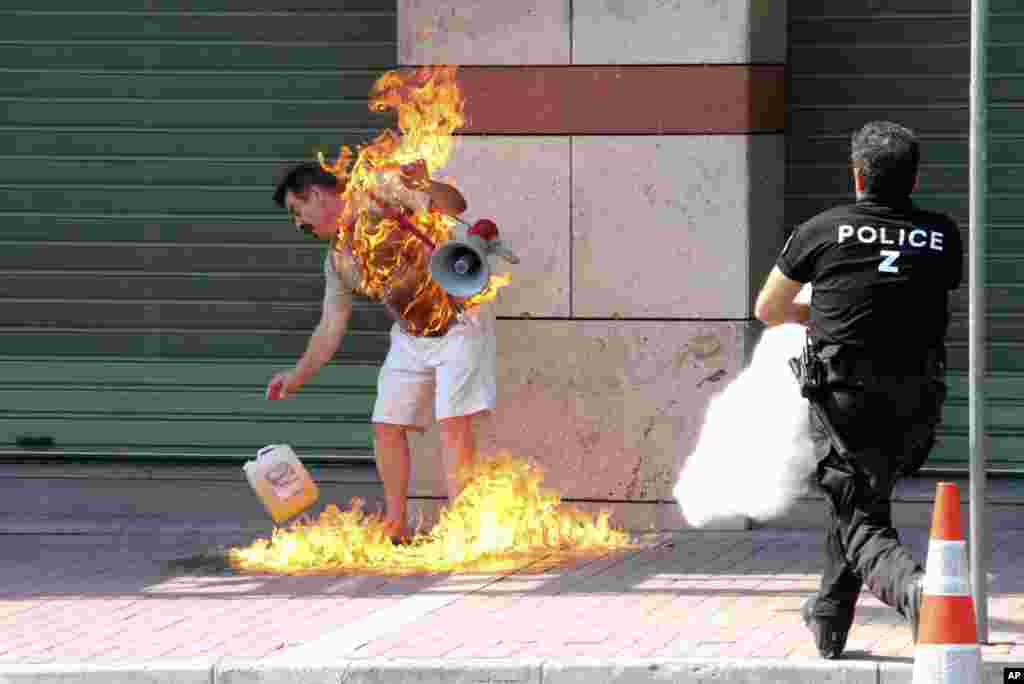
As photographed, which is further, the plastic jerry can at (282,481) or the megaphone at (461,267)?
the plastic jerry can at (282,481)

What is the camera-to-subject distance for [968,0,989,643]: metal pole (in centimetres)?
775

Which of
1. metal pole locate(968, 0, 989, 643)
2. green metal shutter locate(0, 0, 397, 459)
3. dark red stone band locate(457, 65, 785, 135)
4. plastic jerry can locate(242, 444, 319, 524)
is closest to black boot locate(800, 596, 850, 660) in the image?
metal pole locate(968, 0, 989, 643)

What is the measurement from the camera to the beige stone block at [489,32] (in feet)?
35.8

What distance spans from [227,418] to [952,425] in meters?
3.91

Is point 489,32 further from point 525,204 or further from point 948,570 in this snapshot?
point 948,570

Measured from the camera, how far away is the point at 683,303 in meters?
10.9

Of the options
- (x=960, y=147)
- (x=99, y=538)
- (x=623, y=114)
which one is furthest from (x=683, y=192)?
(x=99, y=538)

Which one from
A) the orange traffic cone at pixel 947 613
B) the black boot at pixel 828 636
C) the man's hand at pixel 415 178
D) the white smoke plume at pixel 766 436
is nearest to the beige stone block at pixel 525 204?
the man's hand at pixel 415 178

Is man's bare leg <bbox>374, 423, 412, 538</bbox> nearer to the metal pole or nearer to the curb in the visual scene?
the curb

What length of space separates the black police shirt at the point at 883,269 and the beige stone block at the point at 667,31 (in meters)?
3.44

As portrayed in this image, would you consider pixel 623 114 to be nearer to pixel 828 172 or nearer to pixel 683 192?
pixel 683 192

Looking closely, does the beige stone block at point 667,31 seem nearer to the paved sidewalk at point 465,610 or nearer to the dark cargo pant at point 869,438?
the paved sidewalk at point 465,610

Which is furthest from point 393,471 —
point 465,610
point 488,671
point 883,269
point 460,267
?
point 883,269

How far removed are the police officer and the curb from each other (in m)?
0.19
